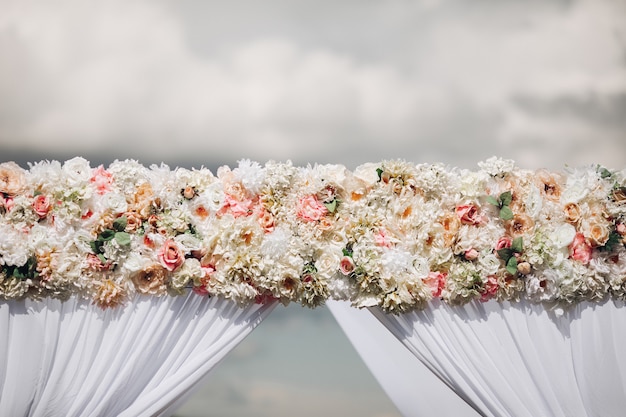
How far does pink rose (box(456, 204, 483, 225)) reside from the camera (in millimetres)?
2652

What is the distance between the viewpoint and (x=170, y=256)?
8.43 feet

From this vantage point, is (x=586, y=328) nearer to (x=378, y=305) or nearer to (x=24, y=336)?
(x=378, y=305)

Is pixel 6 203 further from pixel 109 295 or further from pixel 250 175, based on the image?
pixel 250 175

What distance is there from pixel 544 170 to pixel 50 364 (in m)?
2.09

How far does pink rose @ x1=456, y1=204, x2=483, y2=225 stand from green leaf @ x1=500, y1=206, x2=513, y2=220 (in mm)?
83

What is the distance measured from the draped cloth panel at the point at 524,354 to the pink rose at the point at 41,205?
4.38 feet

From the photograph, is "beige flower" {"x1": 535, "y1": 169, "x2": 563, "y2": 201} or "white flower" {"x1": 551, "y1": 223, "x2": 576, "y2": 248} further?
"beige flower" {"x1": 535, "y1": 169, "x2": 563, "y2": 201}

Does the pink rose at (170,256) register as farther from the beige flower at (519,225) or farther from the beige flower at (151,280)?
the beige flower at (519,225)

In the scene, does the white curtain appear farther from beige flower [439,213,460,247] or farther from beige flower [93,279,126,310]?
beige flower [439,213,460,247]

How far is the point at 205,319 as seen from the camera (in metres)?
2.62

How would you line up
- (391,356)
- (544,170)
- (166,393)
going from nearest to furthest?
(166,393)
(544,170)
(391,356)

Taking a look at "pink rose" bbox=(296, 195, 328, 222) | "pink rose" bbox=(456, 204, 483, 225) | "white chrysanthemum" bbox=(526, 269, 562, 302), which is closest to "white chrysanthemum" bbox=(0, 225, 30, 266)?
"pink rose" bbox=(296, 195, 328, 222)

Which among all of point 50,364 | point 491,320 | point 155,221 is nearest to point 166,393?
point 50,364

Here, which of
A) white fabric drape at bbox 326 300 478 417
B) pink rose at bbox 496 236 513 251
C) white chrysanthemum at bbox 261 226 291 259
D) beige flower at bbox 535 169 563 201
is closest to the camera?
white chrysanthemum at bbox 261 226 291 259
